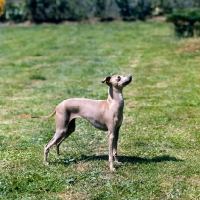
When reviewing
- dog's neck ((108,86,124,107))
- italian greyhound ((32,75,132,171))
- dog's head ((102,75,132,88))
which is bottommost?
italian greyhound ((32,75,132,171))

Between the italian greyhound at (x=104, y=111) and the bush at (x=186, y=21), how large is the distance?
36.1ft

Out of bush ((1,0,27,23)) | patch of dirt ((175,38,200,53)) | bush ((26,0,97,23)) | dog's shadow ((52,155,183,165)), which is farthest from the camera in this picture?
bush ((26,0,97,23))

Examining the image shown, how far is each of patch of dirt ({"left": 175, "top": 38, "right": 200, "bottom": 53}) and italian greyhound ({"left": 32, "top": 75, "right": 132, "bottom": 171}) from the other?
9.42m

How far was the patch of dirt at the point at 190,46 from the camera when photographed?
47.6 feet

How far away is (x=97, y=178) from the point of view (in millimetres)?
5160

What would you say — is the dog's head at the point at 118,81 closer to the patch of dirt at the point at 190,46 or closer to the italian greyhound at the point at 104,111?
the italian greyhound at the point at 104,111

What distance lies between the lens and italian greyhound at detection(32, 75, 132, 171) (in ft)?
17.5

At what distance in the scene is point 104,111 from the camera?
5352 mm

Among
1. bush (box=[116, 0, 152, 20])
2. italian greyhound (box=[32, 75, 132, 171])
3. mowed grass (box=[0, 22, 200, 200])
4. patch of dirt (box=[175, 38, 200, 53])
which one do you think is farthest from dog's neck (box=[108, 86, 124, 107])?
bush (box=[116, 0, 152, 20])


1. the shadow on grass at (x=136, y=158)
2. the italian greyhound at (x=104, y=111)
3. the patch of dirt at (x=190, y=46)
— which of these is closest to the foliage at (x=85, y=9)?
the patch of dirt at (x=190, y=46)

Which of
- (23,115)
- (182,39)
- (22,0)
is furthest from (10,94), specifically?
(22,0)

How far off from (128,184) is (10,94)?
202 inches

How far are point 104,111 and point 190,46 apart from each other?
1026cm

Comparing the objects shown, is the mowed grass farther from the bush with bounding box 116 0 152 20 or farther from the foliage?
the bush with bounding box 116 0 152 20
